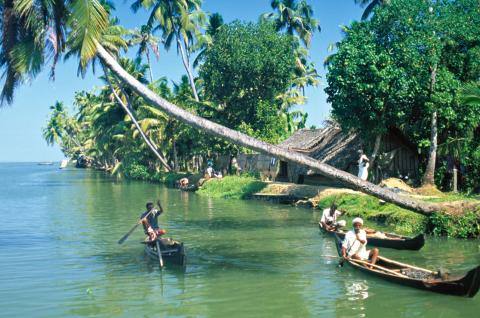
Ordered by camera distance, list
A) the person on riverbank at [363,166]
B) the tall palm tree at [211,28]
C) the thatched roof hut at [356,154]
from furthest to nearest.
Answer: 1. the tall palm tree at [211,28]
2. the thatched roof hut at [356,154]
3. the person on riverbank at [363,166]

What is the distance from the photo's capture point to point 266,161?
110ft

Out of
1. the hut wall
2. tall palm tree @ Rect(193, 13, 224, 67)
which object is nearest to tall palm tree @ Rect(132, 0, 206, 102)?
tall palm tree @ Rect(193, 13, 224, 67)

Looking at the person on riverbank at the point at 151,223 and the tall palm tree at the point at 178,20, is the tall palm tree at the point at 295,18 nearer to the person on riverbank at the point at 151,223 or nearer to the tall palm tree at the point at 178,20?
the tall palm tree at the point at 178,20

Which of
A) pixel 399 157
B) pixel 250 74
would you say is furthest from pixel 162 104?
pixel 250 74

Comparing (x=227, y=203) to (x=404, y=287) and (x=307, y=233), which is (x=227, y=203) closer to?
(x=307, y=233)

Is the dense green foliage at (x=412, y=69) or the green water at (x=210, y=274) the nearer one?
the green water at (x=210, y=274)

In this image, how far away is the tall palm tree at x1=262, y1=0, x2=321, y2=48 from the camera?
45156mm

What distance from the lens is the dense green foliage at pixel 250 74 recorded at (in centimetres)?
3547

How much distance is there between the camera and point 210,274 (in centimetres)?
1236

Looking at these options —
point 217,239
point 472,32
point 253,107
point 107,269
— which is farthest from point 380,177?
point 107,269

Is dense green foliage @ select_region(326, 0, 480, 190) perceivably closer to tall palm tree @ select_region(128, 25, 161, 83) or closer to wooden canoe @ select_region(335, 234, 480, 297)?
wooden canoe @ select_region(335, 234, 480, 297)

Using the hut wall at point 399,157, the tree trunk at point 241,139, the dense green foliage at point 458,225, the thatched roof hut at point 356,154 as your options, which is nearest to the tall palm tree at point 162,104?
the tree trunk at point 241,139

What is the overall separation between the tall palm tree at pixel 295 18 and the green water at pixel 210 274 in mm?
27358

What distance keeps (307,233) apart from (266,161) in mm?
15787
